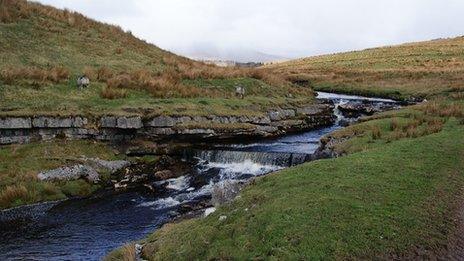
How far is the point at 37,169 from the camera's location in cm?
3005

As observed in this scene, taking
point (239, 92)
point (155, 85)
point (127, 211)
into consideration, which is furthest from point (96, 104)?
point (239, 92)

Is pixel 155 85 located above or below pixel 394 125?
above

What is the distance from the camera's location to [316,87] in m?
81.9

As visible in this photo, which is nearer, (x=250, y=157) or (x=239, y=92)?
(x=250, y=157)

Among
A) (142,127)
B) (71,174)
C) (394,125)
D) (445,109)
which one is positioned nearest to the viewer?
(71,174)

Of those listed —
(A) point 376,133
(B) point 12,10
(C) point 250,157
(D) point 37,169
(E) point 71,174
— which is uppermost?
(B) point 12,10

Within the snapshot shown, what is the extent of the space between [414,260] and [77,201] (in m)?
20.4

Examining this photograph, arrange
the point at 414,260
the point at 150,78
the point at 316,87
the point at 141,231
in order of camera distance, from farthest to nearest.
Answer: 1. the point at 316,87
2. the point at 150,78
3. the point at 141,231
4. the point at 414,260

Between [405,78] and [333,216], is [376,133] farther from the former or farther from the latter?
[405,78]

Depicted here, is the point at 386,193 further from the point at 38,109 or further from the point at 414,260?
the point at 38,109

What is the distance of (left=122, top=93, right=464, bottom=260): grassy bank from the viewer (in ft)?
48.1

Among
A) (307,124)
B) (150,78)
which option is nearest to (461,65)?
(307,124)

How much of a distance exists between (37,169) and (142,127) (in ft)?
29.5

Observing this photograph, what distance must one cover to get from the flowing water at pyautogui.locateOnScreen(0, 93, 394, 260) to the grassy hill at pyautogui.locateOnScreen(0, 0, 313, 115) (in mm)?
6162
